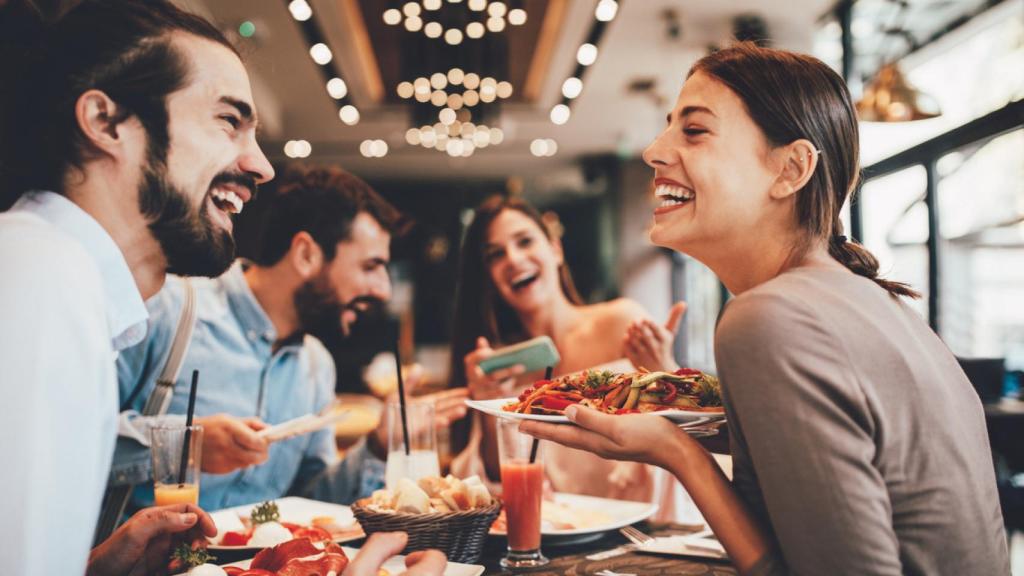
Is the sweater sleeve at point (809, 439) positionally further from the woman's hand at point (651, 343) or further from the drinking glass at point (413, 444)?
the woman's hand at point (651, 343)

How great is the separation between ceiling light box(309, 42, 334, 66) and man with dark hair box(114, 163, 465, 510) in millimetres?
1928

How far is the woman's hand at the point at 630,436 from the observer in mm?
1330

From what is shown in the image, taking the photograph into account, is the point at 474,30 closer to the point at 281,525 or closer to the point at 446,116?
the point at 446,116

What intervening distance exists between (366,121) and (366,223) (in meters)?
6.07

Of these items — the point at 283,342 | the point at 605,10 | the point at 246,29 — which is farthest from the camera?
the point at 246,29

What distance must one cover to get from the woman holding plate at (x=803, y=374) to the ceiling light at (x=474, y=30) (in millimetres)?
3892

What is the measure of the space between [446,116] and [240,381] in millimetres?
4383

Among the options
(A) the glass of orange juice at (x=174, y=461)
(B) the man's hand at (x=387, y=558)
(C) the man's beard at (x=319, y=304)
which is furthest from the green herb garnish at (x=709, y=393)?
(C) the man's beard at (x=319, y=304)

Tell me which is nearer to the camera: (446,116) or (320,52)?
(320,52)

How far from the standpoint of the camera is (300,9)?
4.20 m

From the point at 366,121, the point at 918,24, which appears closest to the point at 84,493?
the point at 918,24

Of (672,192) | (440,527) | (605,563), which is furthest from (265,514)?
(672,192)

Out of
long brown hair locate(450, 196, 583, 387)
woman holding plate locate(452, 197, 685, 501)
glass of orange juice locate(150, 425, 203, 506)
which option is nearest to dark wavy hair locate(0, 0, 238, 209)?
glass of orange juice locate(150, 425, 203, 506)

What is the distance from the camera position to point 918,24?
5277 millimetres
